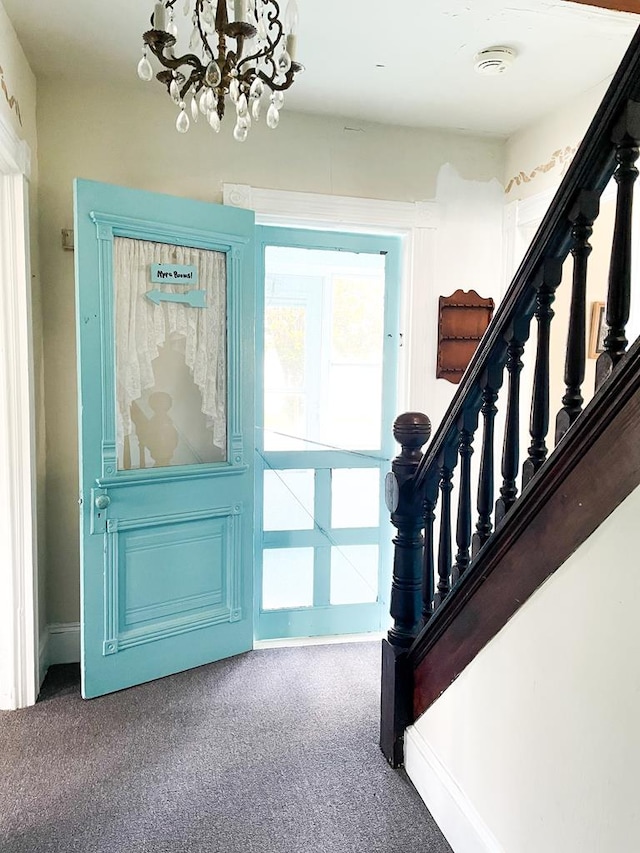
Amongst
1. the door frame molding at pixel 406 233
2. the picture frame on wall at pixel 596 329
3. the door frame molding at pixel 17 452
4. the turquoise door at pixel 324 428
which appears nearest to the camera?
the door frame molding at pixel 17 452

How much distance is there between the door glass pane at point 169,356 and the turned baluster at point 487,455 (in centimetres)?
149

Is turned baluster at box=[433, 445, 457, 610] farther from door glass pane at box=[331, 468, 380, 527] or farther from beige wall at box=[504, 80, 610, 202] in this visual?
beige wall at box=[504, 80, 610, 202]

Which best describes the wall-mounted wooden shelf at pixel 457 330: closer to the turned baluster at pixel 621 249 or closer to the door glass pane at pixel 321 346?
the door glass pane at pixel 321 346

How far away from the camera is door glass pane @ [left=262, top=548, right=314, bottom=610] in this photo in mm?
3004

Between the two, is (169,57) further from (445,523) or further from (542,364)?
(445,523)

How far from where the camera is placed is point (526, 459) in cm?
138

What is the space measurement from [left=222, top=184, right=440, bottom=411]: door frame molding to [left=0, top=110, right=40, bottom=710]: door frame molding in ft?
3.52

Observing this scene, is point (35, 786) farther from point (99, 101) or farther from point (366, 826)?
point (99, 101)

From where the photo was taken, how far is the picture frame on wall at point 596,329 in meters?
2.70

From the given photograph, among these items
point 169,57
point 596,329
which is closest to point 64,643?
point 169,57

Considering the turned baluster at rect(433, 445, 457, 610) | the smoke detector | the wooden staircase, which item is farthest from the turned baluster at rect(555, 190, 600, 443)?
the smoke detector

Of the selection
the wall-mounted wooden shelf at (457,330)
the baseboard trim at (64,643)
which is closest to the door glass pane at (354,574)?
the wall-mounted wooden shelf at (457,330)

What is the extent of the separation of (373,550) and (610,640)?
2.08 m

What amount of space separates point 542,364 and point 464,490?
0.47 metres
